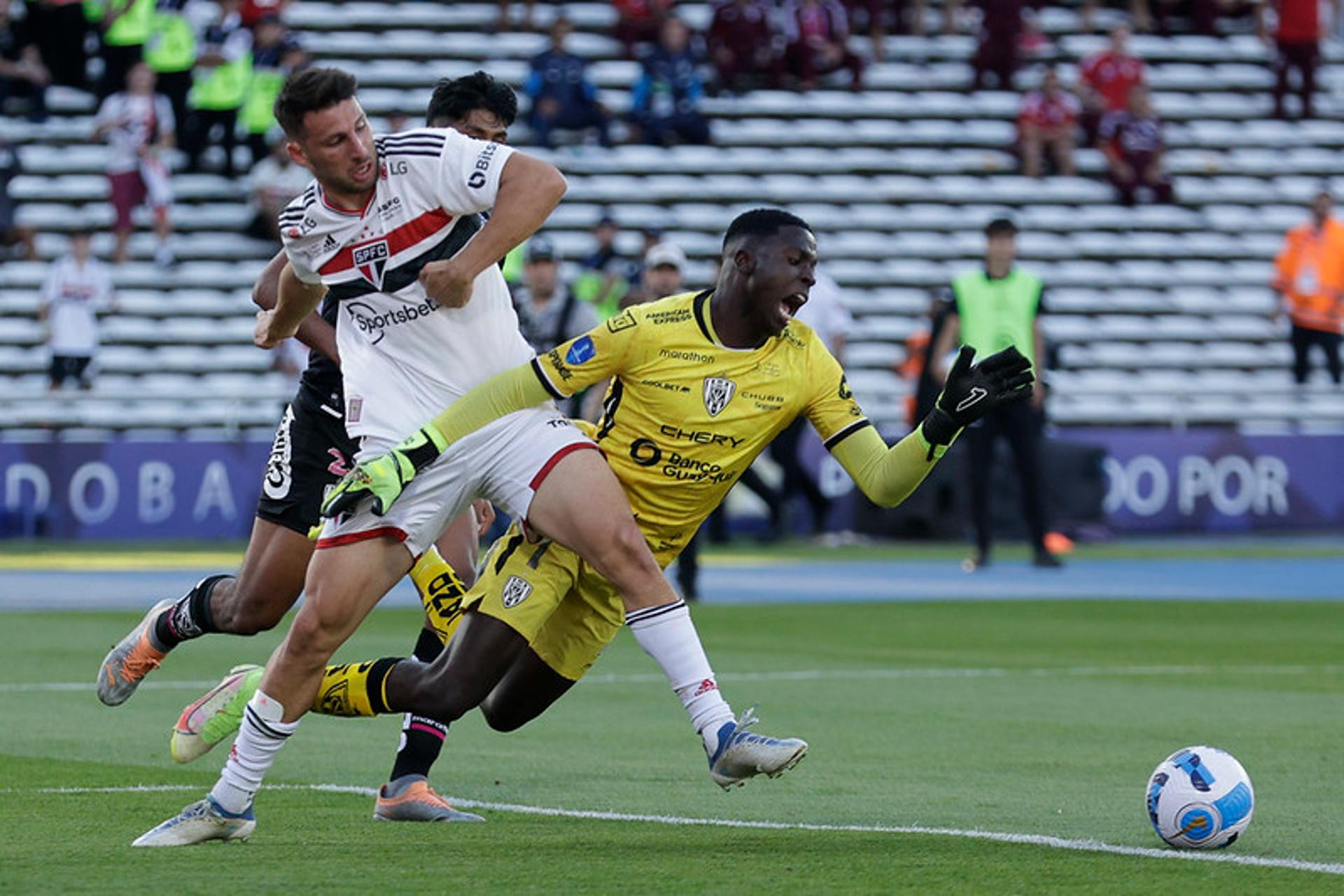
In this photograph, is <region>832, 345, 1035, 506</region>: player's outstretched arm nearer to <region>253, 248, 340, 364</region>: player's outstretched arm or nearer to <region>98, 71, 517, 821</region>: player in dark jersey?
<region>98, 71, 517, 821</region>: player in dark jersey

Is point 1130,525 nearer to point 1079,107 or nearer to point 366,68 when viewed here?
point 1079,107

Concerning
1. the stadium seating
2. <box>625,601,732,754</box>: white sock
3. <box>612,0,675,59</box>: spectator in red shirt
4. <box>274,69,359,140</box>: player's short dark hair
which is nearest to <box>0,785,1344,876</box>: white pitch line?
<box>625,601,732,754</box>: white sock

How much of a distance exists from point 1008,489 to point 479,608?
52.5ft

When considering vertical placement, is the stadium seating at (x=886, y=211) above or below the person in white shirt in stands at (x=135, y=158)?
below

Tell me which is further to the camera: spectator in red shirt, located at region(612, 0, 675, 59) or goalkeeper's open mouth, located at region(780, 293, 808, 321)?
spectator in red shirt, located at region(612, 0, 675, 59)

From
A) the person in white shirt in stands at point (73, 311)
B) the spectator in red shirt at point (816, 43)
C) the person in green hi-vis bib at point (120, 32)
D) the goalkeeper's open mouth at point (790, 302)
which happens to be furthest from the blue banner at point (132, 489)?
the goalkeeper's open mouth at point (790, 302)

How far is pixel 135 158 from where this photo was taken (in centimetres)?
2519

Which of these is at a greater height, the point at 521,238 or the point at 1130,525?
the point at 521,238

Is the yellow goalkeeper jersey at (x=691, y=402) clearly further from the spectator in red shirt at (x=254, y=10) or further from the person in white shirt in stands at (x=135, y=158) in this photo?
the spectator in red shirt at (x=254, y=10)

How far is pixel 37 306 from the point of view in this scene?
25.0 meters

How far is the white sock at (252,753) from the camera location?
6801 millimetres

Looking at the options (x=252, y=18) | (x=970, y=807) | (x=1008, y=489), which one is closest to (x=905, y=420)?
(x=1008, y=489)

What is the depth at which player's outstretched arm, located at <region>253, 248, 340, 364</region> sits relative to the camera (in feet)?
26.1

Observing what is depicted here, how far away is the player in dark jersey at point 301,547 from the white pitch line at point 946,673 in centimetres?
315
